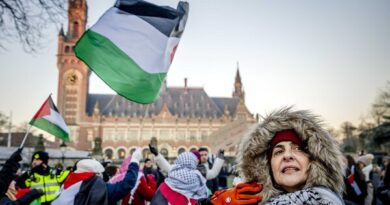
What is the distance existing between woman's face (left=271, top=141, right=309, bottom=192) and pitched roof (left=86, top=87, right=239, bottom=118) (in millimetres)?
62381

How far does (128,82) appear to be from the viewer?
4.32 m

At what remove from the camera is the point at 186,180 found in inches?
147

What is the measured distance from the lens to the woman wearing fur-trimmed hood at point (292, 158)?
5.35 ft

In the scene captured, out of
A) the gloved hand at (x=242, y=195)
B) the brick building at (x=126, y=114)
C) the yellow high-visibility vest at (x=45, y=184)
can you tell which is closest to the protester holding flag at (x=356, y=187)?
the yellow high-visibility vest at (x=45, y=184)

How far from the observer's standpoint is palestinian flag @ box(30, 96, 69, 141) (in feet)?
20.0

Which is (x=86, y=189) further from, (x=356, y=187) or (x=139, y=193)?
(x=356, y=187)

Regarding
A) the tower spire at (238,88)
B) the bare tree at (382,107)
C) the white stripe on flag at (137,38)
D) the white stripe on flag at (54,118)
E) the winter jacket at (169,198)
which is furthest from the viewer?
the tower spire at (238,88)

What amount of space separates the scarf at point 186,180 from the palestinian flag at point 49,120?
331 centimetres

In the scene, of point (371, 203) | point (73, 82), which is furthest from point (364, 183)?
point (73, 82)

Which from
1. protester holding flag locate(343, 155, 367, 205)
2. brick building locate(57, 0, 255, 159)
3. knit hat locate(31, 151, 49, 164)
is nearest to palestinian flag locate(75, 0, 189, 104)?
knit hat locate(31, 151, 49, 164)

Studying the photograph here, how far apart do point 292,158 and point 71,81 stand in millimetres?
62492

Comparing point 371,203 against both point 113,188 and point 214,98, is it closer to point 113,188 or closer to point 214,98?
point 113,188

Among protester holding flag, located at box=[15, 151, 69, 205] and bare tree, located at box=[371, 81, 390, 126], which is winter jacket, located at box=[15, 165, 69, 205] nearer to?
protester holding flag, located at box=[15, 151, 69, 205]

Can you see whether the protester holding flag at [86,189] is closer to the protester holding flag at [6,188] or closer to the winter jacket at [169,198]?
the protester holding flag at [6,188]
